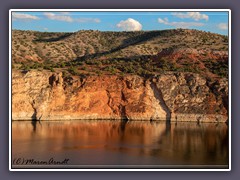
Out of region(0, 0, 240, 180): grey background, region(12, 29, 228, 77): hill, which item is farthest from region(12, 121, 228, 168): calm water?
region(12, 29, 228, 77): hill

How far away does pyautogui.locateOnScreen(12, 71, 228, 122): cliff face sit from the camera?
103 feet

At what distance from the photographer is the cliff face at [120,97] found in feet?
103

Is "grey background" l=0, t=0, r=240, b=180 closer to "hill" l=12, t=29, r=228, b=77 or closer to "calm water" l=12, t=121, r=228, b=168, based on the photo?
"calm water" l=12, t=121, r=228, b=168

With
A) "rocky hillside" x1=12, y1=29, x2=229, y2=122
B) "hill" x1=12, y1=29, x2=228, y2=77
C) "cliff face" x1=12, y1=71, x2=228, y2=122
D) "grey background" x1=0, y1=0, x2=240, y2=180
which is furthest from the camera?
"hill" x1=12, y1=29, x2=228, y2=77

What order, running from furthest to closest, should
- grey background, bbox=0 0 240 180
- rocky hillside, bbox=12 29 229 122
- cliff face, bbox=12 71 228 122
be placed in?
rocky hillside, bbox=12 29 229 122
cliff face, bbox=12 71 228 122
grey background, bbox=0 0 240 180

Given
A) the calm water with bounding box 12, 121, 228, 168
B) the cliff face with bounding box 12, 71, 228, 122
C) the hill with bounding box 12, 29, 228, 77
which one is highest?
the hill with bounding box 12, 29, 228, 77

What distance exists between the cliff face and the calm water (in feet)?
5.55

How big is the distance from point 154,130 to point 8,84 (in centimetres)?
1303

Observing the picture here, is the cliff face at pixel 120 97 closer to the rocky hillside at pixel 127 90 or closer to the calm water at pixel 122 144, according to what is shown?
the rocky hillside at pixel 127 90

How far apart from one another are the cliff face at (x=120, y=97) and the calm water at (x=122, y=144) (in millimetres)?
1692

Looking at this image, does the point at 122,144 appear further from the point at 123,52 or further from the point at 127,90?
the point at 123,52
